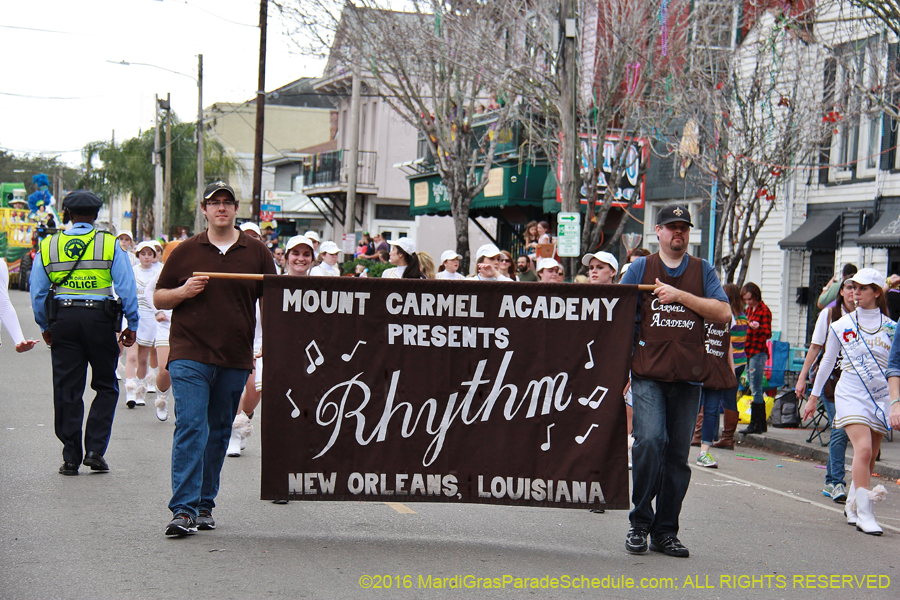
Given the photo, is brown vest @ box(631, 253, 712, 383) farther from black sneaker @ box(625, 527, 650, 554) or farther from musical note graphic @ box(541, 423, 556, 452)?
black sneaker @ box(625, 527, 650, 554)

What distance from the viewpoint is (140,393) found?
40.3 ft

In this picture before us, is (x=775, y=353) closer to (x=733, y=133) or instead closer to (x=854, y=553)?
(x=733, y=133)

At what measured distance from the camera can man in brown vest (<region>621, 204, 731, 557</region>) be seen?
19.2 feet

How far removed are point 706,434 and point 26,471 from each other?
6.25 meters

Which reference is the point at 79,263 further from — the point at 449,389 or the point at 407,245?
the point at 407,245

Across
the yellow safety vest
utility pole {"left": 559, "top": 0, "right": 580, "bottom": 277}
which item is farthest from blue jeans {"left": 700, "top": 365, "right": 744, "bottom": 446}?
utility pole {"left": 559, "top": 0, "right": 580, "bottom": 277}

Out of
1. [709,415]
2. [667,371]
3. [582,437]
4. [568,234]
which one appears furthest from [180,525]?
[568,234]

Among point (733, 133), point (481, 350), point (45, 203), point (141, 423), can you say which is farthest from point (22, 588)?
point (45, 203)

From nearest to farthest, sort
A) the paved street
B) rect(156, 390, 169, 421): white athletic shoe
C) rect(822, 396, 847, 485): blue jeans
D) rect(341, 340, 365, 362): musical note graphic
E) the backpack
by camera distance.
Answer: 1. the paved street
2. rect(341, 340, 365, 362): musical note graphic
3. rect(822, 396, 847, 485): blue jeans
4. rect(156, 390, 169, 421): white athletic shoe
5. the backpack

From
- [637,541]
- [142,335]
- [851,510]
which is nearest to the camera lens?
[637,541]

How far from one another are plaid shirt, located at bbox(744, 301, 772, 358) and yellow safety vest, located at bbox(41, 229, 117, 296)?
770cm

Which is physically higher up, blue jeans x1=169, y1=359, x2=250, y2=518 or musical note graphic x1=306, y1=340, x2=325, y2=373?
musical note graphic x1=306, y1=340, x2=325, y2=373

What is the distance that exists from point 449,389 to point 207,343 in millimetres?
1389

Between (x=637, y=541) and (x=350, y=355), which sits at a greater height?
(x=350, y=355)
